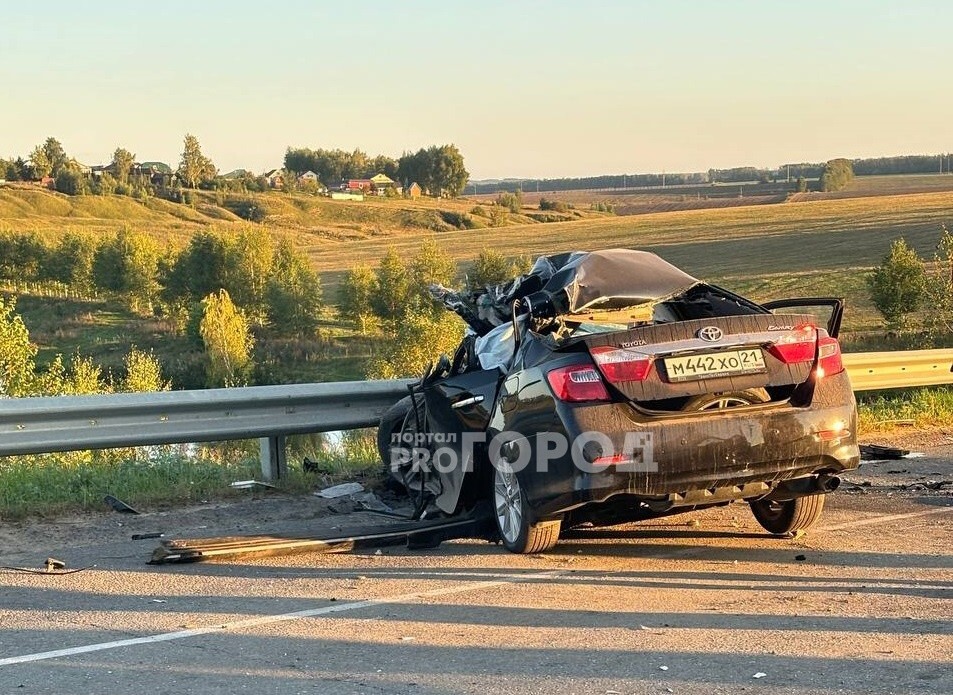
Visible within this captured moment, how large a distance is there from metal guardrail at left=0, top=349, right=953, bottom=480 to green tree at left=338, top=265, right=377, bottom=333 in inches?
3254

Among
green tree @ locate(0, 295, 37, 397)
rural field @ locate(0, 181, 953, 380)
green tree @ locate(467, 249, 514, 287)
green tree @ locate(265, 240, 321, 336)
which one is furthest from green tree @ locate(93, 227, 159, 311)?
green tree @ locate(0, 295, 37, 397)

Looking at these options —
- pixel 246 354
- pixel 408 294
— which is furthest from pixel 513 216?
pixel 246 354

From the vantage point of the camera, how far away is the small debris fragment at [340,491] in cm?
787

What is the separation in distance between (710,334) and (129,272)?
4292 inches

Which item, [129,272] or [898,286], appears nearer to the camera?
[898,286]

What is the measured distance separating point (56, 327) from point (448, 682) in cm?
9800

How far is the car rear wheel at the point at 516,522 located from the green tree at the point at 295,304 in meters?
84.8

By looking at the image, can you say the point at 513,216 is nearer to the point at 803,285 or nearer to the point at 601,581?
the point at 803,285

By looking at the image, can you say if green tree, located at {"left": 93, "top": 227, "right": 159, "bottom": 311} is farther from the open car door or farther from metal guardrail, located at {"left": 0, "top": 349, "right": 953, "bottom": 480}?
the open car door

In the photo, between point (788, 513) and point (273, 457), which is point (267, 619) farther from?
point (273, 457)

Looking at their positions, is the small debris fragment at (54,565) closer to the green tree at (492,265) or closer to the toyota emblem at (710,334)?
the toyota emblem at (710,334)

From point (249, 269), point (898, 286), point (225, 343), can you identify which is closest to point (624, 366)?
point (898, 286)

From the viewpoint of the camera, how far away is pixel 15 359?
56.8 m

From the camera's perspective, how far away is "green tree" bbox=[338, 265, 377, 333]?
91.5 metres
